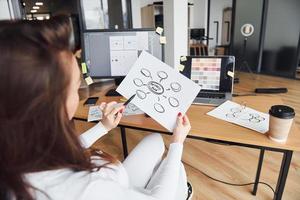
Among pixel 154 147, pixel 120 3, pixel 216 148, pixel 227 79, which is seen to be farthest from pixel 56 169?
pixel 120 3

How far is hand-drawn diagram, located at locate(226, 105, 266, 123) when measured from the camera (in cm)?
118

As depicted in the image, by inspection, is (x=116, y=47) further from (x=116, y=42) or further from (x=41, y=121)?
(x=41, y=121)

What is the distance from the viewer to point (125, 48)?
63.0 inches

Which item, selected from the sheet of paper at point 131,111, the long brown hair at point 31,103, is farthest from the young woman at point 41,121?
the sheet of paper at point 131,111

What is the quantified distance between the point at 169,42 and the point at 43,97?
2.73 meters

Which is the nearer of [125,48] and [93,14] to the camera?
[125,48]

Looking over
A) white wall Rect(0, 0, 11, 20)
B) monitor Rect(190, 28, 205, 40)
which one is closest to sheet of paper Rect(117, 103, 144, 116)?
white wall Rect(0, 0, 11, 20)

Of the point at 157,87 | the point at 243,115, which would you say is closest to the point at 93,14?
the point at 157,87

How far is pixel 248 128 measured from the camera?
1.10 metres

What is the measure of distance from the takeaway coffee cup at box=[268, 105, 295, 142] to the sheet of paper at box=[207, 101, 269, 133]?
90mm

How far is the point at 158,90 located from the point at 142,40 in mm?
630

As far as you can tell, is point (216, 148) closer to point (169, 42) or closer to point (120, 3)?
point (169, 42)

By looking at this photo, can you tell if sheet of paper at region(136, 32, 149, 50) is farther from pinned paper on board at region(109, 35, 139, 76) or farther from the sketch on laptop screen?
the sketch on laptop screen

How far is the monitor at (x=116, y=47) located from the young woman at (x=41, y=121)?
39.5 inches
